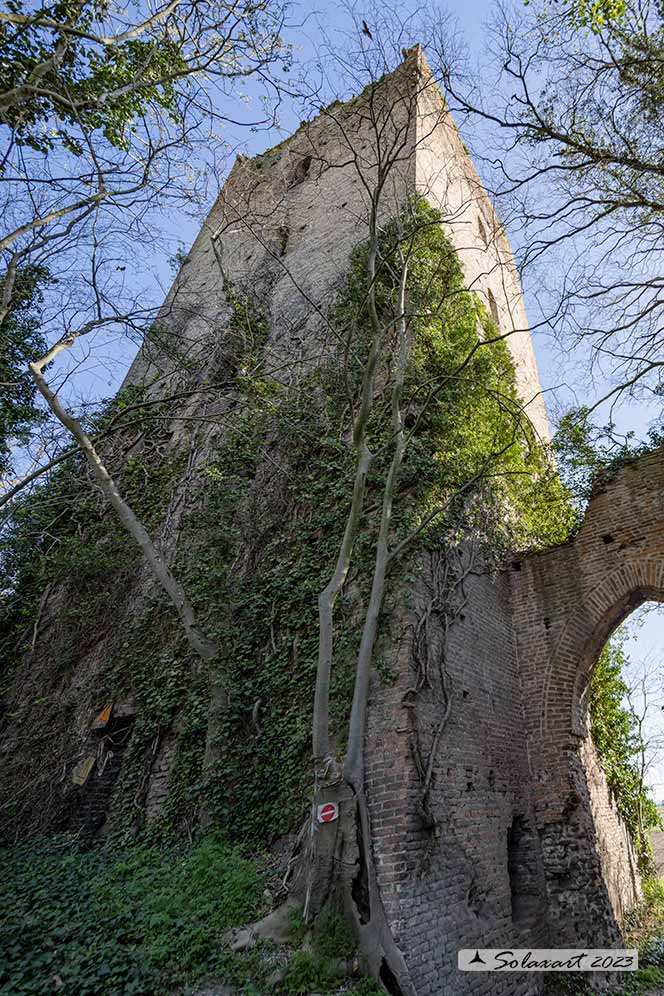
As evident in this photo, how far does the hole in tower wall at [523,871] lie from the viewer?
631 centimetres

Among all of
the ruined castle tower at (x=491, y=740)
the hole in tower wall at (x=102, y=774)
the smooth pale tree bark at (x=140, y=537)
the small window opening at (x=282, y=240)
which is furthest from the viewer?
the small window opening at (x=282, y=240)

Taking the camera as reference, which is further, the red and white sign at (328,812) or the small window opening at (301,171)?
the small window opening at (301,171)

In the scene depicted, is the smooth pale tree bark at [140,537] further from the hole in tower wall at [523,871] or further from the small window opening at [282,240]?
the small window opening at [282,240]

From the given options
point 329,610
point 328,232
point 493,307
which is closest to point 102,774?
point 329,610

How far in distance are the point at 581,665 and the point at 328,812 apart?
166 inches

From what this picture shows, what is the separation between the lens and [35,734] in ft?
26.7

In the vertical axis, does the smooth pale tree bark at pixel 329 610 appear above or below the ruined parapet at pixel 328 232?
below

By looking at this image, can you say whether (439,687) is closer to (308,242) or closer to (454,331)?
(454,331)

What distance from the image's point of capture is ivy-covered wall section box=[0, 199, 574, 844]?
6219 mm

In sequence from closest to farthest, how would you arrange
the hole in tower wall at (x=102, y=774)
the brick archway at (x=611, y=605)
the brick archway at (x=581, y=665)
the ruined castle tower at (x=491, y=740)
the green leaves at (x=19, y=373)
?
the ruined castle tower at (x=491, y=740)
the brick archway at (x=581, y=665)
the hole in tower wall at (x=102, y=774)
the brick archway at (x=611, y=605)
the green leaves at (x=19, y=373)

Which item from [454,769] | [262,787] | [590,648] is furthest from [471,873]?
[590,648]

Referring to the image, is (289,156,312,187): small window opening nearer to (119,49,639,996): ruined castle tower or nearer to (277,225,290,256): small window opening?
(277,225,290,256): small window opening

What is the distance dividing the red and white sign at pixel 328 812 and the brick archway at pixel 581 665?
3495 mm

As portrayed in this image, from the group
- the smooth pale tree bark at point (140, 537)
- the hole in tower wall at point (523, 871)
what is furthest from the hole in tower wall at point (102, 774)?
the hole in tower wall at point (523, 871)
